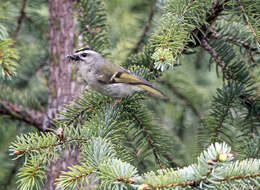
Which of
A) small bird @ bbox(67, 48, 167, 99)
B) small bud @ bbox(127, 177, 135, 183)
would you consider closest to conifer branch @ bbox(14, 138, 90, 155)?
small bud @ bbox(127, 177, 135, 183)

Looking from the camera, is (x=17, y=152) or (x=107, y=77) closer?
(x=17, y=152)

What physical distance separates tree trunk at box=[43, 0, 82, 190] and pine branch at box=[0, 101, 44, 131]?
90 millimetres

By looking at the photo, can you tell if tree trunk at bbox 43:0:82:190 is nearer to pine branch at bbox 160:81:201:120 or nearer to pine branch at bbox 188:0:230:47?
pine branch at bbox 160:81:201:120

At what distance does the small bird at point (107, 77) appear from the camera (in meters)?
1.97

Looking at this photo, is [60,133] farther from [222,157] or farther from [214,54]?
[214,54]

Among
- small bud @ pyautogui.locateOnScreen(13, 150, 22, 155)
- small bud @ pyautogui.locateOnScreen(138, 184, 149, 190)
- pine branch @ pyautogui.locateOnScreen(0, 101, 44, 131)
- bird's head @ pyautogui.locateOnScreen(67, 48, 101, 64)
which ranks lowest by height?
pine branch @ pyautogui.locateOnScreen(0, 101, 44, 131)

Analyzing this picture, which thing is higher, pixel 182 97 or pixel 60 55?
pixel 60 55

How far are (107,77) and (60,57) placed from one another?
0.47 metres

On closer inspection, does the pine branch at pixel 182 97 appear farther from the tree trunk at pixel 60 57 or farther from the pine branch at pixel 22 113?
the pine branch at pixel 22 113

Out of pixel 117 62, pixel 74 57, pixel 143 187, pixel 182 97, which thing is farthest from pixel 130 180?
pixel 182 97

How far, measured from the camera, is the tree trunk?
241 centimetres

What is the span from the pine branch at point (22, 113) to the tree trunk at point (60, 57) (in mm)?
90

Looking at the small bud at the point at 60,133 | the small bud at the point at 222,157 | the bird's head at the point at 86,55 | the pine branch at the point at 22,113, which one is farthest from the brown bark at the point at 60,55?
the small bud at the point at 222,157

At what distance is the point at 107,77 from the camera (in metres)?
2.26
